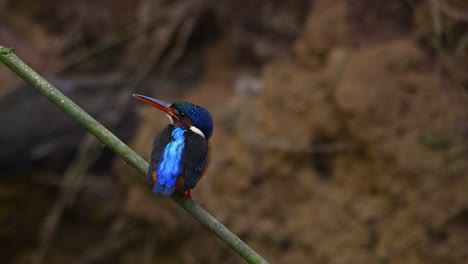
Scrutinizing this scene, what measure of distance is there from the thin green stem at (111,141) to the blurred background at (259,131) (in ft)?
7.01

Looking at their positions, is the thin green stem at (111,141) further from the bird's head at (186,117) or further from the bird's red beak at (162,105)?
the bird's head at (186,117)

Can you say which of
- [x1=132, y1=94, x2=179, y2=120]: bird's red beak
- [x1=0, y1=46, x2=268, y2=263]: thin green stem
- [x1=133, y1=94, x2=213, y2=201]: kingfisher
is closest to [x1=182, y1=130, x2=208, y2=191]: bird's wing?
[x1=133, y1=94, x2=213, y2=201]: kingfisher

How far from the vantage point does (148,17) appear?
622cm

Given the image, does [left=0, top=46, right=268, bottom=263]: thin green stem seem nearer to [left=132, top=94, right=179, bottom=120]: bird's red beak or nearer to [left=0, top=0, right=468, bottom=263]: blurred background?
[left=132, top=94, right=179, bottom=120]: bird's red beak

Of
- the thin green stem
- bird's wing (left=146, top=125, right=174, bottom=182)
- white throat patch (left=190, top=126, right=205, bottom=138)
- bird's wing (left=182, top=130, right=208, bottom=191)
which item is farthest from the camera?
white throat patch (left=190, top=126, right=205, bottom=138)

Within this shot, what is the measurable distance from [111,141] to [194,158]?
1.91 feet

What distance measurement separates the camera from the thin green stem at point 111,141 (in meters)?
2.60

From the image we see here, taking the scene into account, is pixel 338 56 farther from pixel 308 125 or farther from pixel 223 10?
pixel 223 10

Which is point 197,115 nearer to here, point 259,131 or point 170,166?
Answer: point 170,166

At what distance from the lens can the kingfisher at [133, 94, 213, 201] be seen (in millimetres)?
2914

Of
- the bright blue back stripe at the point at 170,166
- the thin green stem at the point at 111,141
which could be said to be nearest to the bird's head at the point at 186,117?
the bright blue back stripe at the point at 170,166

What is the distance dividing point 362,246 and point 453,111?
0.99 meters

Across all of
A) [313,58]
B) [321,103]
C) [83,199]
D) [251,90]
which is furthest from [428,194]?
[83,199]

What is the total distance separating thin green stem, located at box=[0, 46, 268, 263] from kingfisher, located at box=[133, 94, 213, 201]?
19 centimetres
